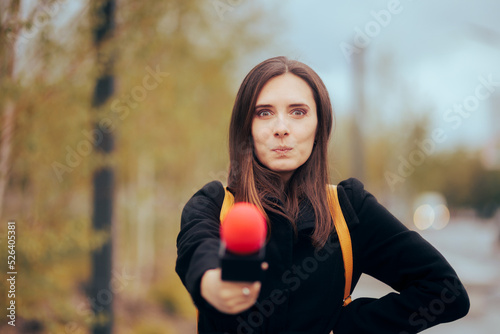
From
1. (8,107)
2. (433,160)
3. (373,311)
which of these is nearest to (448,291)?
(373,311)

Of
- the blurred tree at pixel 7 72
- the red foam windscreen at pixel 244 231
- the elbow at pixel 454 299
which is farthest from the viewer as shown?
the blurred tree at pixel 7 72

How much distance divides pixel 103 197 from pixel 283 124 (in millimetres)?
3045

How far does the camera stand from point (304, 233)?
1518mm

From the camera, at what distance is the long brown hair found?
5.01 feet

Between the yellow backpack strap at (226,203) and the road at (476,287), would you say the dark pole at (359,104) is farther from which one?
the yellow backpack strap at (226,203)

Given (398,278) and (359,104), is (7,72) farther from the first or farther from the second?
(359,104)

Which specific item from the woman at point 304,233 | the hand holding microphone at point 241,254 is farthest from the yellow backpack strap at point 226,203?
the hand holding microphone at point 241,254

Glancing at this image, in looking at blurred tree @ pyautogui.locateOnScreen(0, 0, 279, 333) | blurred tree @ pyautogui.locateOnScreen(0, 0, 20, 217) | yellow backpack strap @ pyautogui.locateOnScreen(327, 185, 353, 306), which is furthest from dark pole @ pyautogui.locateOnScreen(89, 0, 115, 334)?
yellow backpack strap @ pyautogui.locateOnScreen(327, 185, 353, 306)

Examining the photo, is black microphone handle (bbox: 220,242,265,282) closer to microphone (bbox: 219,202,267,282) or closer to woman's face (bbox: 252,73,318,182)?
microphone (bbox: 219,202,267,282)

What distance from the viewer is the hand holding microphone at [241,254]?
3.19ft

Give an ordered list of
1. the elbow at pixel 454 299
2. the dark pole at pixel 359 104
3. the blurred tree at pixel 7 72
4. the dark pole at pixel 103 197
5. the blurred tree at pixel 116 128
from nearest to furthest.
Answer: the elbow at pixel 454 299, the blurred tree at pixel 7 72, the blurred tree at pixel 116 128, the dark pole at pixel 103 197, the dark pole at pixel 359 104

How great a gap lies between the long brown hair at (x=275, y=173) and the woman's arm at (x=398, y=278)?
5.6 inches

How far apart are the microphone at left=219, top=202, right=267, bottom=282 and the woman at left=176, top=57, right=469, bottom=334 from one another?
35 cm

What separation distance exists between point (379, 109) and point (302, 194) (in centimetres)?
2092
